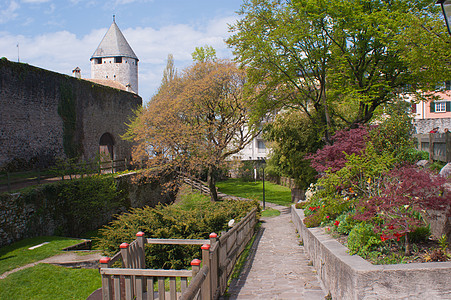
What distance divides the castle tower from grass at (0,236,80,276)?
45646mm

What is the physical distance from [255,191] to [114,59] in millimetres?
36994

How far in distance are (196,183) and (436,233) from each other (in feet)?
81.5

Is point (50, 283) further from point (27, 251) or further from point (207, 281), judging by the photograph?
point (207, 281)

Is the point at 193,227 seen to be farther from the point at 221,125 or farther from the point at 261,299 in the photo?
the point at 221,125

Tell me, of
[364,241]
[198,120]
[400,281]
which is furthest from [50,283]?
[198,120]

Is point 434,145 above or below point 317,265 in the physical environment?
above

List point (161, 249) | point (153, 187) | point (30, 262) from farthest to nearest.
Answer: point (153, 187), point (30, 262), point (161, 249)

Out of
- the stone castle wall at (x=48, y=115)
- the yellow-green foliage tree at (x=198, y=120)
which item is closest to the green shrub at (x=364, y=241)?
the yellow-green foliage tree at (x=198, y=120)

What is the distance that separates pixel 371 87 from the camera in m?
15.1

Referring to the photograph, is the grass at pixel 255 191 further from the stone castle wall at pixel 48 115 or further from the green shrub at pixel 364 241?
the green shrub at pixel 364 241

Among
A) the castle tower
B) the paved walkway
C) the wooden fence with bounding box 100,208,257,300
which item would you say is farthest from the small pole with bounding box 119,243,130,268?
the castle tower

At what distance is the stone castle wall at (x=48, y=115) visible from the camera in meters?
20.2

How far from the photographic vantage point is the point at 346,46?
17453mm

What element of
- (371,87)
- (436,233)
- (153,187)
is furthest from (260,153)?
(436,233)
